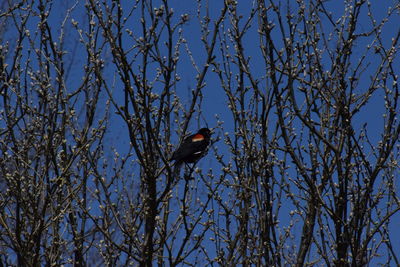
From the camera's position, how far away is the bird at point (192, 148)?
641 centimetres

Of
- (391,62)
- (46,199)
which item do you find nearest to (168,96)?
(46,199)

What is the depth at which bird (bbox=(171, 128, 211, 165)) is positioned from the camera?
6414 mm

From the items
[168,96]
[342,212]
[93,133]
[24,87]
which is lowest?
[342,212]

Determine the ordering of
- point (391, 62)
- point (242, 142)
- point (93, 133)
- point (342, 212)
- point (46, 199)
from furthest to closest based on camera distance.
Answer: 1. point (93, 133)
2. point (242, 142)
3. point (46, 199)
4. point (391, 62)
5. point (342, 212)

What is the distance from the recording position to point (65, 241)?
6.69 meters

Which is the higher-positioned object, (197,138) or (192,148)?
(197,138)

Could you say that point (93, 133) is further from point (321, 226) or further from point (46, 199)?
point (321, 226)

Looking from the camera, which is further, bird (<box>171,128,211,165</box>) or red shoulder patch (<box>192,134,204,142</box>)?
red shoulder patch (<box>192,134,204,142</box>)

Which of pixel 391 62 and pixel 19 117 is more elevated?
pixel 19 117

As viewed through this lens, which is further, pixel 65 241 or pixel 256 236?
pixel 65 241

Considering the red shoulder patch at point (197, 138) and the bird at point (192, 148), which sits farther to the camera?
the red shoulder patch at point (197, 138)

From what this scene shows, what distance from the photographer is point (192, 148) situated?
276 inches

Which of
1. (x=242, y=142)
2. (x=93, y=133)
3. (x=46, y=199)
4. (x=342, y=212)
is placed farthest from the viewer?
(x=93, y=133)

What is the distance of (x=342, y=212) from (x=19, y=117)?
12.6 feet
